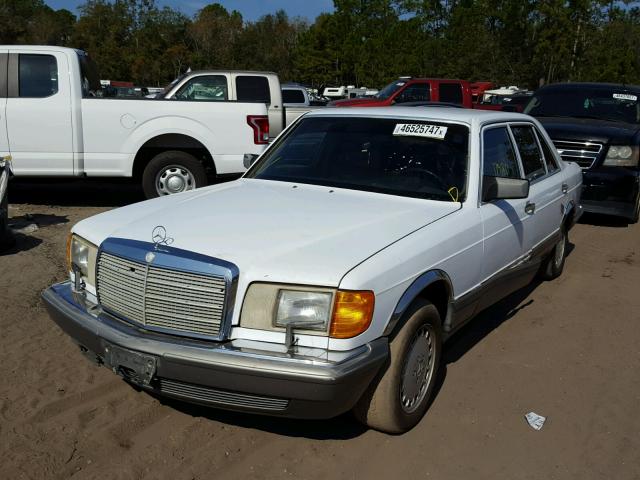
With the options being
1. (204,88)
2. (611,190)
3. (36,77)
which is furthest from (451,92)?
(36,77)

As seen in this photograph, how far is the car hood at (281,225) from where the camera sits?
2932 mm

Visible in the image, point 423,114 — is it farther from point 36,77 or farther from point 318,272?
point 36,77

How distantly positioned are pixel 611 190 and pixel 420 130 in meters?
5.23

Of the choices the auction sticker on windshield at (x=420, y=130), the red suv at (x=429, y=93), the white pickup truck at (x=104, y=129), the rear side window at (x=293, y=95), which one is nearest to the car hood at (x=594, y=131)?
the white pickup truck at (x=104, y=129)

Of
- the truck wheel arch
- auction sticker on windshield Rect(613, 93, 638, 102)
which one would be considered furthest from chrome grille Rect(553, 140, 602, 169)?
the truck wheel arch

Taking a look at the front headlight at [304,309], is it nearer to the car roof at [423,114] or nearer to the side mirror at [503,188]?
the side mirror at [503,188]

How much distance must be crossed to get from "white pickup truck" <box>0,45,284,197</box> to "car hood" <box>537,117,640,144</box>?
3.95 metres

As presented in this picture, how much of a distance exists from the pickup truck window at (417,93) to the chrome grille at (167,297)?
14409 millimetres

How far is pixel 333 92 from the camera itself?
4534 centimetres

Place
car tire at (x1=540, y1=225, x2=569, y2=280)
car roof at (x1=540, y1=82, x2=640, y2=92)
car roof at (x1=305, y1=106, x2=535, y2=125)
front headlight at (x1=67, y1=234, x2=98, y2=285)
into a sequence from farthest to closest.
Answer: car roof at (x1=540, y1=82, x2=640, y2=92) → car tire at (x1=540, y1=225, x2=569, y2=280) → car roof at (x1=305, y1=106, x2=535, y2=125) → front headlight at (x1=67, y1=234, x2=98, y2=285)

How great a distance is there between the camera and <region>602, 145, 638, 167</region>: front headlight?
849 centimetres

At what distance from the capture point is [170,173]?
8.52 meters

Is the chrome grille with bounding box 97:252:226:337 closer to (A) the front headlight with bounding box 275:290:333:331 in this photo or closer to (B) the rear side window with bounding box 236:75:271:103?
(A) the front headlight with bounding box 275:290:333:331

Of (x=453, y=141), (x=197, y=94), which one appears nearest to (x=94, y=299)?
(x=453, y=141)
